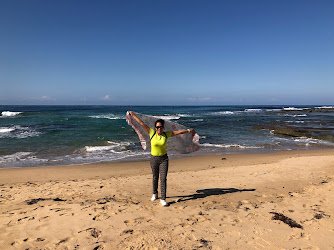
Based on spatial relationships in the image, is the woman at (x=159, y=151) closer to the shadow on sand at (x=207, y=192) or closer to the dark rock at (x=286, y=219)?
the shadow on sand at (x=207, y=192)

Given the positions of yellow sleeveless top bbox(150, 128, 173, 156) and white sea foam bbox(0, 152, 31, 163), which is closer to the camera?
yellow sleeveless top bbox(150, 128, 173, 156)

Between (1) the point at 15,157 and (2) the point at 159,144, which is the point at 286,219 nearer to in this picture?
(2) the point at 159,144

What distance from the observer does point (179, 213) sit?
4680 mm

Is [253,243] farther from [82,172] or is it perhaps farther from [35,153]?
[35,153]

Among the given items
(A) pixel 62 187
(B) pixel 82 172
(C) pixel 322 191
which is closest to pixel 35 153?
(B) pixel 82 172

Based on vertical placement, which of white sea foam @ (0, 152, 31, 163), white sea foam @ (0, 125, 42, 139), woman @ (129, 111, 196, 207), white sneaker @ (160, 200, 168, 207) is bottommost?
white sea foam @ (0, 152, 31, 163)

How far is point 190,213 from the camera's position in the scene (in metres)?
4.68

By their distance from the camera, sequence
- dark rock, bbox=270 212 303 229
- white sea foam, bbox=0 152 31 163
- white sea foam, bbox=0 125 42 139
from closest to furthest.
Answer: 1. dark rock, bbox=270 212 303 229
2. white sea foam, bbox=0 152 31 163
3. white sea foam, bbox=0 125 42 139

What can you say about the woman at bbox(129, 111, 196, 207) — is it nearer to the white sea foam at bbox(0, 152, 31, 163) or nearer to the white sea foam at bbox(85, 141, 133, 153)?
the white sea foam at bbox(85, 141, 133, 153)

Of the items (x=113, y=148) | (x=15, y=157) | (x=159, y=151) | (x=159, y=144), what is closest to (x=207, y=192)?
(x=159, y=151)

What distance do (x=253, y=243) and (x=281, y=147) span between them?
1380 cm

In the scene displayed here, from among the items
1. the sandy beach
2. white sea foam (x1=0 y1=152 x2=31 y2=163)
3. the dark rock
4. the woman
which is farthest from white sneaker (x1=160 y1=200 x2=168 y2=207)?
white sea foam (x1=0 y1=152 x2=31 y2=163)

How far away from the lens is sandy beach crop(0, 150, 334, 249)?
3.59m

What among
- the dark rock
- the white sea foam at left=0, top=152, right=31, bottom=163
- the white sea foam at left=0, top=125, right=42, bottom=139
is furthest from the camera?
the white sea foam at left=0, top=125, right=42, bottom=139
